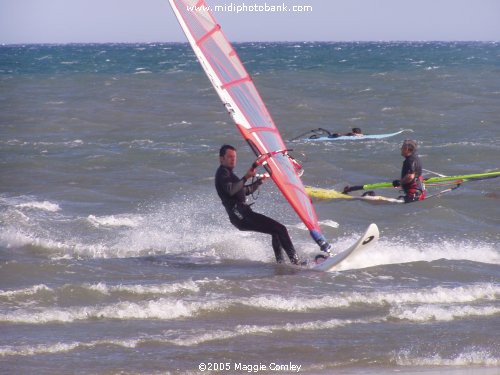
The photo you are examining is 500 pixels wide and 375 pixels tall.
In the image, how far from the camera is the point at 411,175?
1038cm

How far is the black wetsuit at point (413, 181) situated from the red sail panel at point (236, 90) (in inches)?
108

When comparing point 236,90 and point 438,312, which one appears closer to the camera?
point 438,312

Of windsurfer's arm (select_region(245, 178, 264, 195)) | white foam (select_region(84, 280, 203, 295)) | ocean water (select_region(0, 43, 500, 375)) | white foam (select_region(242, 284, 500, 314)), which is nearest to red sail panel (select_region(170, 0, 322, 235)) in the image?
windsurfer's arm (select_region(245, 178, 264, 195))

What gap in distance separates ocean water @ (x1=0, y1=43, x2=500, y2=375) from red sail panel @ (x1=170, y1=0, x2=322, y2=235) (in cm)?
76

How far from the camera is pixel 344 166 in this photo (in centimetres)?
1505

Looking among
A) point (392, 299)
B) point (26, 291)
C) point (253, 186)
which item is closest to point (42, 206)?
point (26, 291)

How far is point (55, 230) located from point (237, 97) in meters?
3.11

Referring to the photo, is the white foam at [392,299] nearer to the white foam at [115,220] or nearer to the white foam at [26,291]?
the white foam at [26,291]

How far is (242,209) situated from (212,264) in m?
0.91

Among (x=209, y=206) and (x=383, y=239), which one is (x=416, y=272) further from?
(x=209, y=206)

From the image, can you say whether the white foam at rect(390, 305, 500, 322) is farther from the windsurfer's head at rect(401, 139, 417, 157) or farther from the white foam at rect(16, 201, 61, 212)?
the white foam at rect(16, 201, 61, 212)

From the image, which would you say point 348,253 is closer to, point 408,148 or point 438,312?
point 438,312

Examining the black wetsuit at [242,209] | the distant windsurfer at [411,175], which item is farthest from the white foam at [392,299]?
the distant windsurfer at [411,175]

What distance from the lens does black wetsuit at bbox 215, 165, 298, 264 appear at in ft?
24.6
